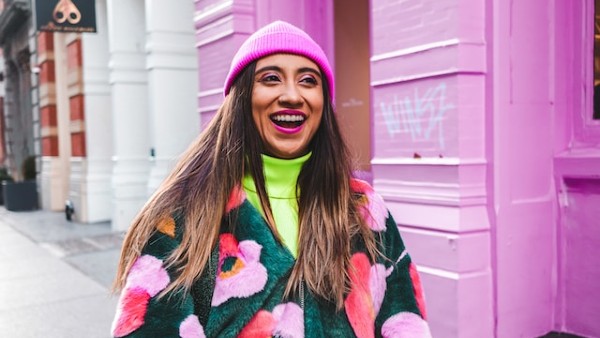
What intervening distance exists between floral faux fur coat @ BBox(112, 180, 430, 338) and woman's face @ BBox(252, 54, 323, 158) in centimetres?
23

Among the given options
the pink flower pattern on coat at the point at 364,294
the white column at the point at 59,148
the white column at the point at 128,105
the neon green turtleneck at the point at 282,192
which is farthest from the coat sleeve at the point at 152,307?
the white column at the point at 59,148

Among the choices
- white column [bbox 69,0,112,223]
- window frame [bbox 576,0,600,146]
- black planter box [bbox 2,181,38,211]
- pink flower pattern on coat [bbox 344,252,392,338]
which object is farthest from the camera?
black planter box [bbox 2,181,38,211]

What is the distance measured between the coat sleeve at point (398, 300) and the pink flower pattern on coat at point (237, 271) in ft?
1.42

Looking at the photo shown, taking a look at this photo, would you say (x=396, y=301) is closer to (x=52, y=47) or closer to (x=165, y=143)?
(x=165, y=143)

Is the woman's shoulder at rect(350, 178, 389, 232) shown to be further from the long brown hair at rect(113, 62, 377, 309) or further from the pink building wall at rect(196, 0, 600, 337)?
the pink building wall at rect(196, 0, 600, 337)

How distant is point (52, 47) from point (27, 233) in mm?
5878

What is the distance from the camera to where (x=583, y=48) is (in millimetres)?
4379

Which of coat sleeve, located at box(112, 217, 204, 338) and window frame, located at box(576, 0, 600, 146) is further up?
window frame, located at box(576, 0, 600, 146)

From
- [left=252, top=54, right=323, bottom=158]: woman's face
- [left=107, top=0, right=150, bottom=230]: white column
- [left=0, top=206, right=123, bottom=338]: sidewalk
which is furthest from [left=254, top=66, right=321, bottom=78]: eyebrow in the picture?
[left=107, top=0, right=150, bottom=230]: white column

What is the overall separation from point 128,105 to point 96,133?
212cm

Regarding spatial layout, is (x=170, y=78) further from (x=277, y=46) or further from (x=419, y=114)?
(x=277, y=46)

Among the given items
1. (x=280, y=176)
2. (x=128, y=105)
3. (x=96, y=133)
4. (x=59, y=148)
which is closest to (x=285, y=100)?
(x=280, y=176)

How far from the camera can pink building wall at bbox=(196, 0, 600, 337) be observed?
13.9ft

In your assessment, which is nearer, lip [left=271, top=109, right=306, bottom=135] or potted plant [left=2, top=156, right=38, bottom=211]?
lip [left=271, top=109, right=306, bottom=135]
